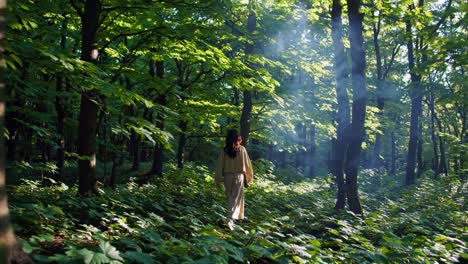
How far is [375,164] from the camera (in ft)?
92.0

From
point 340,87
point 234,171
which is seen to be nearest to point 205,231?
point 234,171

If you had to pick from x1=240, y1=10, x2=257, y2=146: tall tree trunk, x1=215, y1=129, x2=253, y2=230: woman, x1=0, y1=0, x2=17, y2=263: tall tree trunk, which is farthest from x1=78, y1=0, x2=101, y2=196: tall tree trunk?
x1=240, y1=10, x2=257, y2=146: tall tree trunk

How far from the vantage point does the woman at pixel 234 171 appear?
8.10 m

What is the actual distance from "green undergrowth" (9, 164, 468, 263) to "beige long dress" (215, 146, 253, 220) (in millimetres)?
379

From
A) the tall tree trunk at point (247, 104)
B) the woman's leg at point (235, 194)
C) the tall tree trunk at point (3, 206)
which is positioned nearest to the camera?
the tall tree trunk at point (3, 206)

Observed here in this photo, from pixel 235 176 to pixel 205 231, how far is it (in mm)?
2913

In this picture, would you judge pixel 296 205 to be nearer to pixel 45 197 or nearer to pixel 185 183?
pixel 185 183

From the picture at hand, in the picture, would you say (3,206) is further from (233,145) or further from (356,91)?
(356,91)

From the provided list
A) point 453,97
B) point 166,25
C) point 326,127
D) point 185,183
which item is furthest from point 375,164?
point 166,25

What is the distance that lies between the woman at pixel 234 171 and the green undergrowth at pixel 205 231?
0.39 meters

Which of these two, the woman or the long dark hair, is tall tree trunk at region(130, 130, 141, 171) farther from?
the long dark hair

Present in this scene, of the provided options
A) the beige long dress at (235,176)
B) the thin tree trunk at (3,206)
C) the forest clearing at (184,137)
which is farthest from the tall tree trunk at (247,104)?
the thin tree trunk at (3,206)

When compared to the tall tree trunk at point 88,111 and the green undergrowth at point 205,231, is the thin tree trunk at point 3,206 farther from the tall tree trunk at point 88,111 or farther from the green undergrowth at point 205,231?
the tall tree trunk at point 88,111

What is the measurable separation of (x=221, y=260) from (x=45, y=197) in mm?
4760
